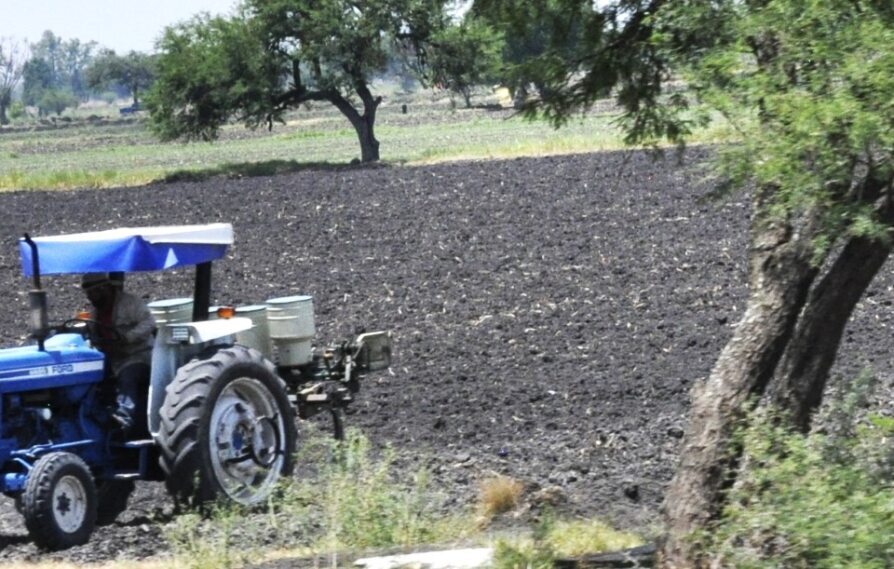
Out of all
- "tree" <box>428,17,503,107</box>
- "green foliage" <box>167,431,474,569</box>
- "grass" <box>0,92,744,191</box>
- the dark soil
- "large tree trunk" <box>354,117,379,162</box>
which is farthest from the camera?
Answer: "tree" <box>428,17,503,107</box>

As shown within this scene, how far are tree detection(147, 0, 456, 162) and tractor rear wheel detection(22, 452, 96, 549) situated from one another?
35.7 metres

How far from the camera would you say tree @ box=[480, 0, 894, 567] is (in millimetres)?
6129

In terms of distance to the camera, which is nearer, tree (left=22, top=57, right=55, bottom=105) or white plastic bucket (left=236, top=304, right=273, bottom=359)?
white plastic bucket (left=236, top=304, right=273, bottom=359)

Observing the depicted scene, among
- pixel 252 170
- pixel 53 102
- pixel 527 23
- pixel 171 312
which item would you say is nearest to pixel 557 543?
pixel 527 23

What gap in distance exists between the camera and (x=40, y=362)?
9.85 meters

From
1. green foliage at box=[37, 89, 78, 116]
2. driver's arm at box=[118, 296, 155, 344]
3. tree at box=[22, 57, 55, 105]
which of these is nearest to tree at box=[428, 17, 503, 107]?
driver's arm at box=[118, 296, 155, 344]

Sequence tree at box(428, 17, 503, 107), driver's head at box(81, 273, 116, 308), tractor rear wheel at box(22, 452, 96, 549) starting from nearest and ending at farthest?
tractor rear wheel at box(22, 452, 96, 549)
driver's head at box(81, 273, 116, 308)
tree at box(428, 17, 503, 107)

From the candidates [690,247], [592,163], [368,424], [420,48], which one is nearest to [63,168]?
[420,48]

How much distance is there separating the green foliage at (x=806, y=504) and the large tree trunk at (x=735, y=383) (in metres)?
0.13

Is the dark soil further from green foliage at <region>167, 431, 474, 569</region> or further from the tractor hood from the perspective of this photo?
the tractor hood

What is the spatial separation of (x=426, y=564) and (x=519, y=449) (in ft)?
15.9

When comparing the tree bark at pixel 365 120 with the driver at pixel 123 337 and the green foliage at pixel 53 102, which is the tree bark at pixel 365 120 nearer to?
the driver at pixel 123 337

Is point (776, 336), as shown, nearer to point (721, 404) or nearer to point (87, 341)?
point (721, 404)

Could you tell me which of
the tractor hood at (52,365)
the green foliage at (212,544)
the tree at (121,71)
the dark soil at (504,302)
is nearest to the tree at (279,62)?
the dark soil at (504,302)
